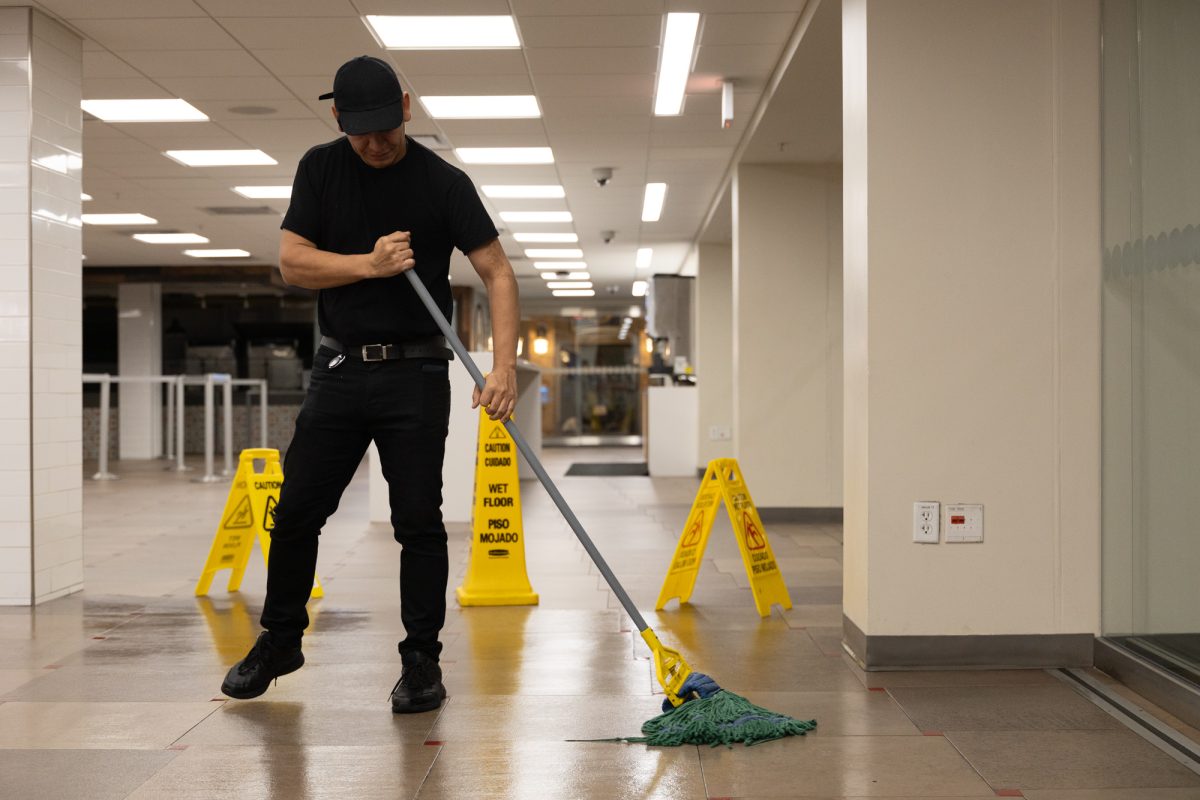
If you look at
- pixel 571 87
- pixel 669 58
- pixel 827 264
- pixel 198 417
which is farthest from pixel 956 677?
pixel 198 417

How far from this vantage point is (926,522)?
137 inches

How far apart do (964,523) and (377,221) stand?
6.34 ft

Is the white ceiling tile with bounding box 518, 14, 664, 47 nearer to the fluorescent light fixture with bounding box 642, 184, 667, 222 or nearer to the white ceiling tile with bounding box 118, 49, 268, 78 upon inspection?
the white ceiling tile with bounding box 118, 49, 268, 78

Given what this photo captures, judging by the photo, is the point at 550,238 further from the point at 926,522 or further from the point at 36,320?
the point at 926,522

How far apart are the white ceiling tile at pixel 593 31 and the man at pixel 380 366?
2.51 metres

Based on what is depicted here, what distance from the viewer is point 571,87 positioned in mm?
6340

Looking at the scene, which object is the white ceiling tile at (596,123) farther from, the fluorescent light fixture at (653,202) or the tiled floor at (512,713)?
the tiled floor at (512,713)

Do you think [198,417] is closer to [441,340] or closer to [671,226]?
[671,226]

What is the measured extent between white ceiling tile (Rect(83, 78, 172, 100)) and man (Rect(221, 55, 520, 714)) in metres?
3.79

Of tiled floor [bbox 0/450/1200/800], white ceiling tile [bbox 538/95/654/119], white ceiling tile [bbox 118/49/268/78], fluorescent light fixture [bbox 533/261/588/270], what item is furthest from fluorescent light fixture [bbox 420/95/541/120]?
fluorescent light fixture [bbox 533/261/588/270]

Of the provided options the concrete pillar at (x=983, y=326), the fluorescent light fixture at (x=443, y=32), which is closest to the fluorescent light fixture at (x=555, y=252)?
the fluorescent light fixture at (x=443, y=32)

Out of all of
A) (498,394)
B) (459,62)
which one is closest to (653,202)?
(459,62)

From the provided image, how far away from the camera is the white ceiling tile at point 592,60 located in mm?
5668

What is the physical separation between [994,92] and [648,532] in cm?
418
